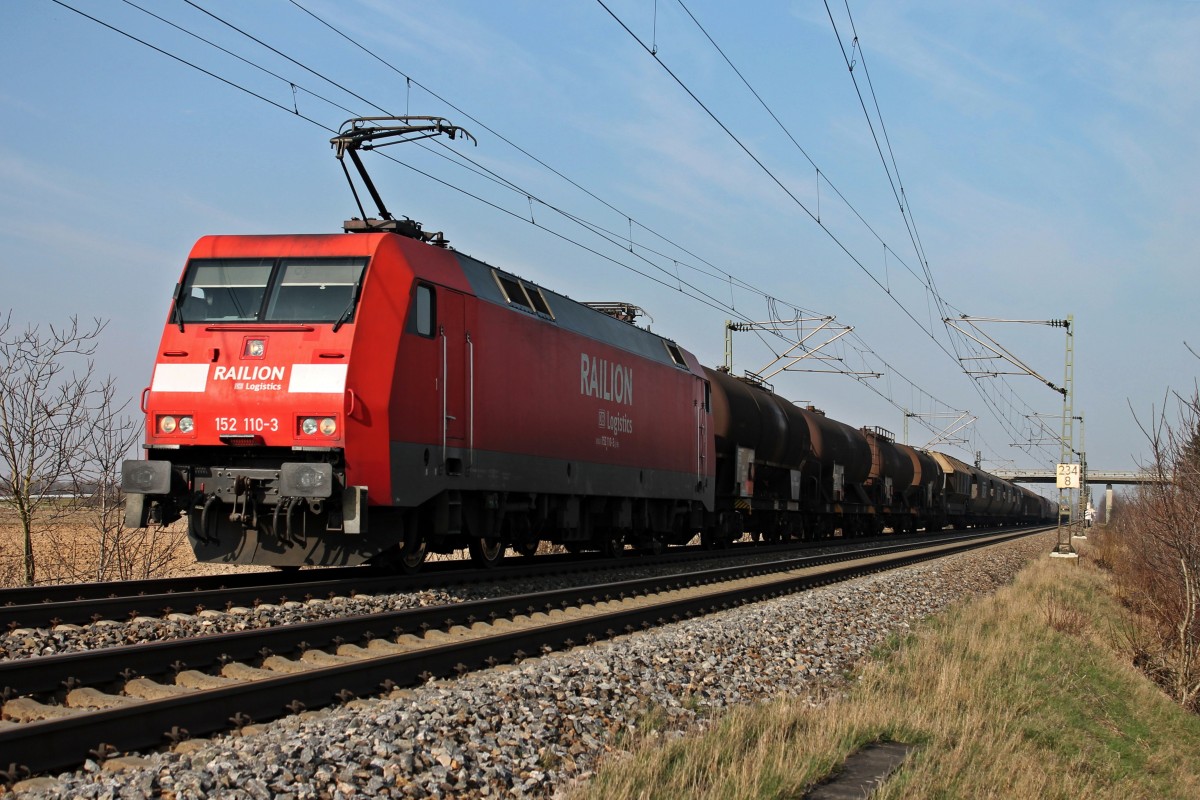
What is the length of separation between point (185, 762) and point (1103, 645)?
12941 millimetres

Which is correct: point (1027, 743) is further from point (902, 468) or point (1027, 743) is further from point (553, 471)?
point (902, 468)

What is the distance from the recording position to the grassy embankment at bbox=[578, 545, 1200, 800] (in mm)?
5750

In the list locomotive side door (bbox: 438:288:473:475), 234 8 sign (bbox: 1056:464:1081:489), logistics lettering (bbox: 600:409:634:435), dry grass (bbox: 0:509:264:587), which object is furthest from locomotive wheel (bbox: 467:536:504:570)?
234 8 sign (bbox: 1056:464:1081:489)

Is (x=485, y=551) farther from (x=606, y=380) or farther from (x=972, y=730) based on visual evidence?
(x=972, y=730)

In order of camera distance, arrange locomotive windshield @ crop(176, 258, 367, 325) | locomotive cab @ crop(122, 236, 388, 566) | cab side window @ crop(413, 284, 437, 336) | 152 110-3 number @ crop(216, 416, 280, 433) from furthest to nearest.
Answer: cab side window @ crop(413, 284, 437, 336)
locomotive windshield @ crop(176, 258, 367, 325)
152 110-3 number @ crop(216, 416, 280, 433)
locomotive cab @ crop(122, 236, 388, 566)

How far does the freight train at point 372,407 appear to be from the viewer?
10.6 meters

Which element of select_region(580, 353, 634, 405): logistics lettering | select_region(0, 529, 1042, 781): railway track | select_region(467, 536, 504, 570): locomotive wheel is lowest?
select_region(0, 529, 1042, 781): railway track

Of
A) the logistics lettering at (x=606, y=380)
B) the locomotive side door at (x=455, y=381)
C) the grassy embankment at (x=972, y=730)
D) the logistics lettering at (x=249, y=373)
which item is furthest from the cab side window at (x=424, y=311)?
the grassy embankment at (x=972, y=730)

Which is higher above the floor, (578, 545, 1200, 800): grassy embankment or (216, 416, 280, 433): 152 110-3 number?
(216, 416, 280, 433): 152 110-3 number

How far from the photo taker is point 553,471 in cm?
1488

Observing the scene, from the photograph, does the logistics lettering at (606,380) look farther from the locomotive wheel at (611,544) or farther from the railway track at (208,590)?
the railway track at (208,590)

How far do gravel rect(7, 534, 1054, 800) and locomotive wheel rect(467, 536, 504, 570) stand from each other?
3779 mm

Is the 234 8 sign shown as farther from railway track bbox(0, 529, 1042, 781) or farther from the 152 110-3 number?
the 152 110-3 number

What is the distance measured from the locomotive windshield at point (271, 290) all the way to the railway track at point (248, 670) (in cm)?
358
